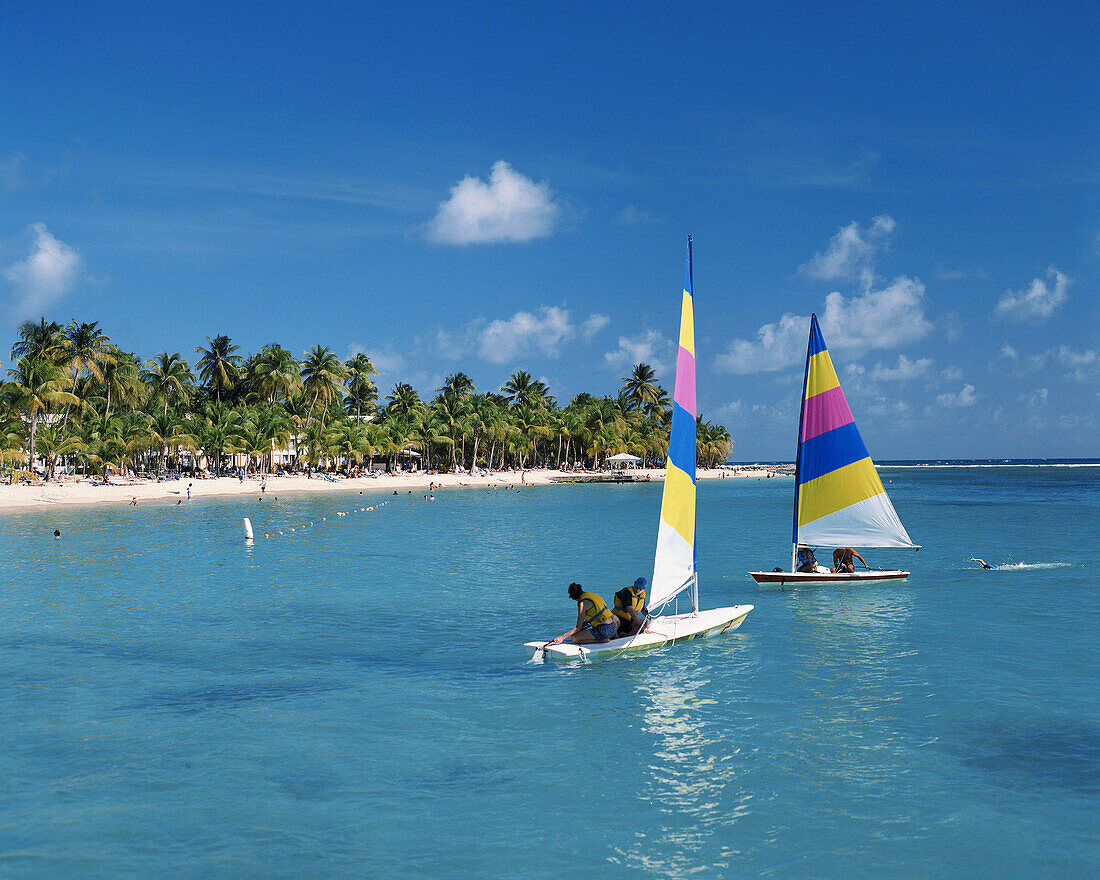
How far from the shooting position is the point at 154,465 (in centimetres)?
10150

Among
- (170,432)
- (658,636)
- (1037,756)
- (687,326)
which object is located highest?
(170,432)

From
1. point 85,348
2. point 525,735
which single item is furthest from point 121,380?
point 525,735

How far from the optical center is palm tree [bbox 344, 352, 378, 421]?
12188cm

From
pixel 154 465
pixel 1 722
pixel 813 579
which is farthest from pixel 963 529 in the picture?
pixel 154 465

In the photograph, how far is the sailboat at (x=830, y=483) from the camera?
2550 cm

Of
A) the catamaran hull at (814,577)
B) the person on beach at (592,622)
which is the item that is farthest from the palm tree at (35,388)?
the person on beach at (592,622)

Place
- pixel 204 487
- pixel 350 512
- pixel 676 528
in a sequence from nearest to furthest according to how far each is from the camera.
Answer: pixel 676 528 < pixel 350 512 < pixel 204 487

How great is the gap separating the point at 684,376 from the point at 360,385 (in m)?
112

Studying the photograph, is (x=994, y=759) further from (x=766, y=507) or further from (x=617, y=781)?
(x=766, y=507)

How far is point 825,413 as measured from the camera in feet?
84.1

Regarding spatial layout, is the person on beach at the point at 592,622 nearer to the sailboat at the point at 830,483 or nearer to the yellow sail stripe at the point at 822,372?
the sailboat at the point at 830,483

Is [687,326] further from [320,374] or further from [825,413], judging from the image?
[320,374]

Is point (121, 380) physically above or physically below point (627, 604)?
above

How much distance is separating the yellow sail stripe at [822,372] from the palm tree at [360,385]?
9895cm
